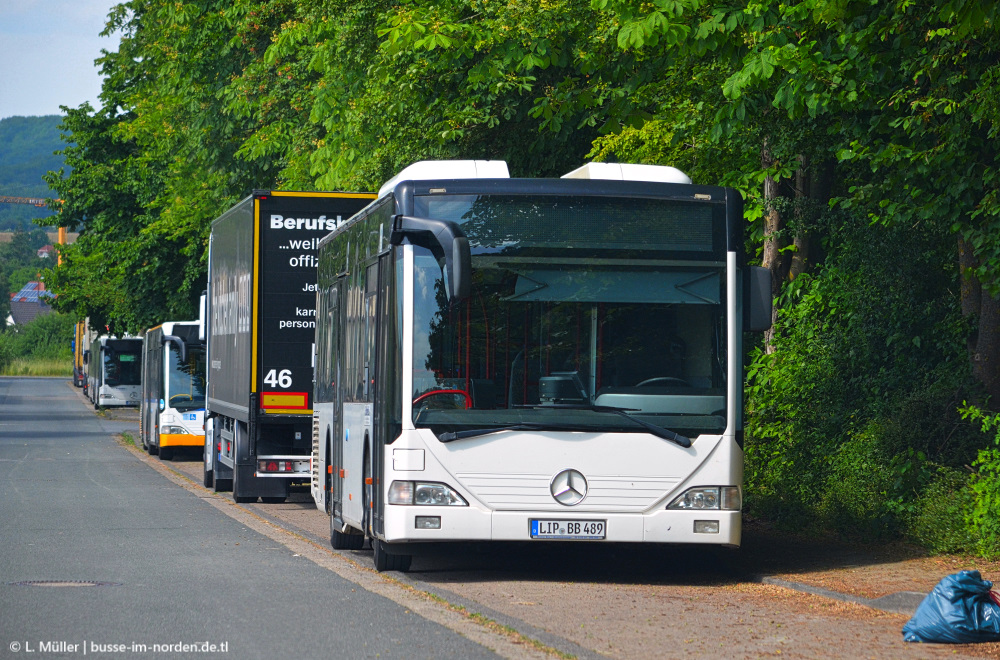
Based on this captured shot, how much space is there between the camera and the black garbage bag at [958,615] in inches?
328

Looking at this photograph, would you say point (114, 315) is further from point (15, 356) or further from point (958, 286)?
point (15, 356)

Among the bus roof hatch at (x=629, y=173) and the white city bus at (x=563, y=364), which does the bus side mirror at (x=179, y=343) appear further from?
the white city bus at (x=563, y=364)

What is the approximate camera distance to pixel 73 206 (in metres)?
49.0

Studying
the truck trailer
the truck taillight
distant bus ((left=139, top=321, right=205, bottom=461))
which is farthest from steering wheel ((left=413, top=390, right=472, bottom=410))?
distant bus ((left=139, top=321, right=205, bottom=461))

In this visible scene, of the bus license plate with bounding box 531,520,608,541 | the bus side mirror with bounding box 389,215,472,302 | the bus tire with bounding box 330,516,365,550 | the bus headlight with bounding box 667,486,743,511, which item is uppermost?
the bus side mirror with bounding box 389,215,472,302

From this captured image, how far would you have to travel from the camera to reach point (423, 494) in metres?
10.9

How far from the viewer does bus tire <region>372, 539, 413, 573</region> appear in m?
11.9

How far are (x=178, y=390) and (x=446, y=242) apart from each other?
→ 23.1m

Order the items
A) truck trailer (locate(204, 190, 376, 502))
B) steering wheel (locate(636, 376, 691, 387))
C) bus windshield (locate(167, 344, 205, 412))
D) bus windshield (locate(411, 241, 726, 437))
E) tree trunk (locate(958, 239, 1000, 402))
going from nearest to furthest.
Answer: bus windshield (locate(411, 241, 726, 437)), steering wheel (locate(636, 376, 691, 387)), tree trunk (locate(958, 239, 1000, 402)), truck trailer (locate(204, 190, 376, 502)), bus windshield (locate(167, 344, 205, 412))

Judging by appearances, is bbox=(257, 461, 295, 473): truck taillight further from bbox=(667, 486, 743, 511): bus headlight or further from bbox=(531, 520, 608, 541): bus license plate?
bbox=(667, 486, 743, 511): bus headlight

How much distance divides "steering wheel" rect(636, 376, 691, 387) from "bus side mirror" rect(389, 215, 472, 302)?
150 centimetres

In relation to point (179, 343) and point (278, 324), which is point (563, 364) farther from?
point (179, 343)

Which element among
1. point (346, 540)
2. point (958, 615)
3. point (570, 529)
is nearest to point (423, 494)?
point (570, 529)

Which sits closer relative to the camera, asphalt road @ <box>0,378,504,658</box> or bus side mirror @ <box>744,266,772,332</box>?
asphalt road @ <box>0,378,504,658</box>
